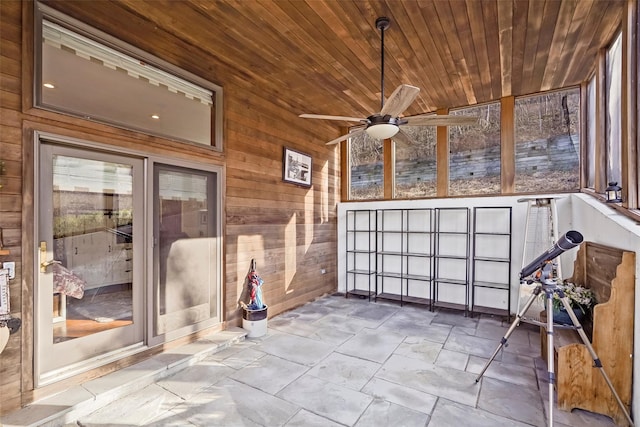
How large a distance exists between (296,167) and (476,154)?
110 inches

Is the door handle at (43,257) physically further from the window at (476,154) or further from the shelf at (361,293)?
the window at (476,154)

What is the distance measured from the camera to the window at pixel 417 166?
16.5 feet

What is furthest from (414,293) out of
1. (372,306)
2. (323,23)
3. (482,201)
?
(323,23)

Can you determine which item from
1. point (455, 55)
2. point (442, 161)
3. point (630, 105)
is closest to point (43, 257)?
point (455, 55)

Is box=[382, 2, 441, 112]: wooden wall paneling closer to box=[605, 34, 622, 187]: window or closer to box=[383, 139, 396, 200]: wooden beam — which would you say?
box=[383, 139, 396, 200]: wooden beam

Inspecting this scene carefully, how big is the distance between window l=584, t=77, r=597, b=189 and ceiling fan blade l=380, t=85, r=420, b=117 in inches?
110

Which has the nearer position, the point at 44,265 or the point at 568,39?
the point at 44,265

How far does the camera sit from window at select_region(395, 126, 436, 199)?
198 inches

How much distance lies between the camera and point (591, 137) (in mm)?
3838

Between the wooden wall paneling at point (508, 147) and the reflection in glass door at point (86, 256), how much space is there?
15.3ft

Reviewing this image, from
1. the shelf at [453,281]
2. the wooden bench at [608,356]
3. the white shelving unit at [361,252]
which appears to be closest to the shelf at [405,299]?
the white shelving unit at [361,252]

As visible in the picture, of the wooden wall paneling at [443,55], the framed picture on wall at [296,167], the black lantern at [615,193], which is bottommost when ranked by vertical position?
the black lantern at [615,193]

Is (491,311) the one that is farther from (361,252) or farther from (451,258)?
(361,252)

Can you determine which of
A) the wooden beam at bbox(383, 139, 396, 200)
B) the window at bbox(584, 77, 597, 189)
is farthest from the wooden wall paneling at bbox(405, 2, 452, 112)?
the window at bbox(584, 77, 597, 189)
